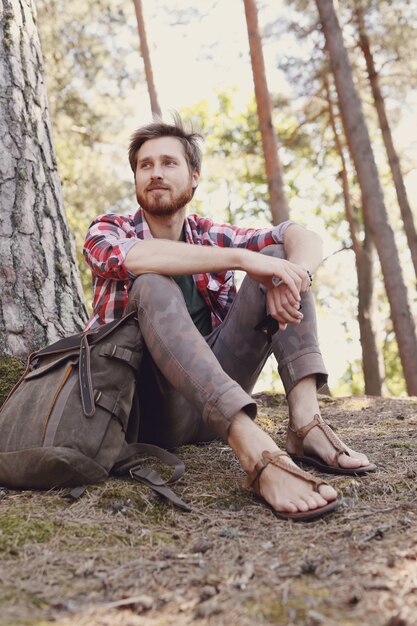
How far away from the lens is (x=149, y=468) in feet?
7.56

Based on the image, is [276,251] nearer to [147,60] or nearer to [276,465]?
[276,465]

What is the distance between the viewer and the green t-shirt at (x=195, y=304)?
111 inches

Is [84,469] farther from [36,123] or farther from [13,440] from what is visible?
[36,123]

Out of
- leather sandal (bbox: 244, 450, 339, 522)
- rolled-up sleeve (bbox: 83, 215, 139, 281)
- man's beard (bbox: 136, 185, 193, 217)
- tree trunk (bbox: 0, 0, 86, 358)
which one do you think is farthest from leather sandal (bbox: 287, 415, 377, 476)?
tree trunk (bbox: 0, 0, 86, 358)

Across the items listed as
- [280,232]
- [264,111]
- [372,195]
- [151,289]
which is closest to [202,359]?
[151,289]

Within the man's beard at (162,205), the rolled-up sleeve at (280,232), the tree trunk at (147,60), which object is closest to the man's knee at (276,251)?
the rolled-up sleeve at (280,232)

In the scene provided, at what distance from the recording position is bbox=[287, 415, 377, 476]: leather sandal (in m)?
2.39

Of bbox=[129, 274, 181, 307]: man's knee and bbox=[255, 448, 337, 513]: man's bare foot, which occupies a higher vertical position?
bbox=[129, 274, 181, 307]: man's knee

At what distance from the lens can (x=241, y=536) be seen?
1876mm

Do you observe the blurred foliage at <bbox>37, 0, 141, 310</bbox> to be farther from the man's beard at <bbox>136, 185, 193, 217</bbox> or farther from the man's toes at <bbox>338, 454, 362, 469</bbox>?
the man's toes at <bbox>338, 454, 362, 469</bbox>

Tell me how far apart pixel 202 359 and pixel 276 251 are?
745 millimetres

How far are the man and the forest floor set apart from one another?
0.54ft

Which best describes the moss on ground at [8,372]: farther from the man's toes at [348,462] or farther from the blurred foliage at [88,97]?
the blurred foliage at [88,97]

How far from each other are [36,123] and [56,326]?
117cm
